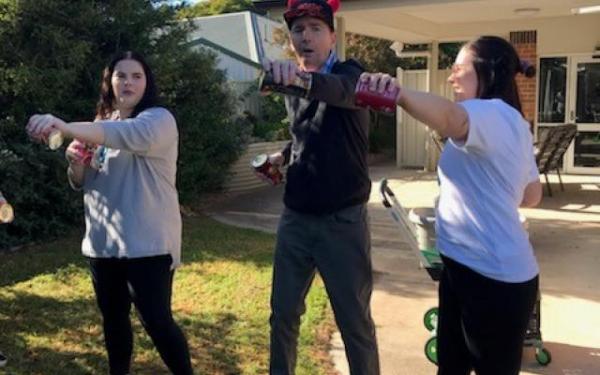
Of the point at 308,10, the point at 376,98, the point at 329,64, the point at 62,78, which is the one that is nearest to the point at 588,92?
the point at 62,78

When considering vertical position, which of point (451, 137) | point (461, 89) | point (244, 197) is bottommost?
point (244, 197)

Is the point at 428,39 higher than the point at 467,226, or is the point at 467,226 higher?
the point at 428,39

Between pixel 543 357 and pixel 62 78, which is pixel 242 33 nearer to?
pixel 62 78

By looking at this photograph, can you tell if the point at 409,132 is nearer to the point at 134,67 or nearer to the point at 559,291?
the point at 559,291

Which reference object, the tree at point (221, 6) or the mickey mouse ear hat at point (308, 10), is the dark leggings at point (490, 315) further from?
the tree at point (221, 6)

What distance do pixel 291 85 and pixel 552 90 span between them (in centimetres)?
1228

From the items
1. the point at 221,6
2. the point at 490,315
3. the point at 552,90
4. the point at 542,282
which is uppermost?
the point at 221,6

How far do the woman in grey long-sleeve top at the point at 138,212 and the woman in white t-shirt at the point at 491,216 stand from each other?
1322 mm

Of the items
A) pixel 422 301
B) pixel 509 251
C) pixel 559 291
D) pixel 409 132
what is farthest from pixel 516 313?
pixel 409 132

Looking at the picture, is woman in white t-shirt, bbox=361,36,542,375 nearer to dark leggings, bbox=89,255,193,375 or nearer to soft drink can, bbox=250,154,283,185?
soft drink can, bbox=250,154,283,185

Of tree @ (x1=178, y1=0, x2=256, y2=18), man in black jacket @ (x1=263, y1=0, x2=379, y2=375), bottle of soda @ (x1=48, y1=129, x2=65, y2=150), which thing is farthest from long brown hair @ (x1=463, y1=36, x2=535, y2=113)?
tree @ (x1=178, y1=0, x2=256, y2=18)

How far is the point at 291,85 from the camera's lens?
73.3 inches

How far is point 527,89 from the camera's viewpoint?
41.9 ft

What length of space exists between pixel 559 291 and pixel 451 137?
3921 millimetres
